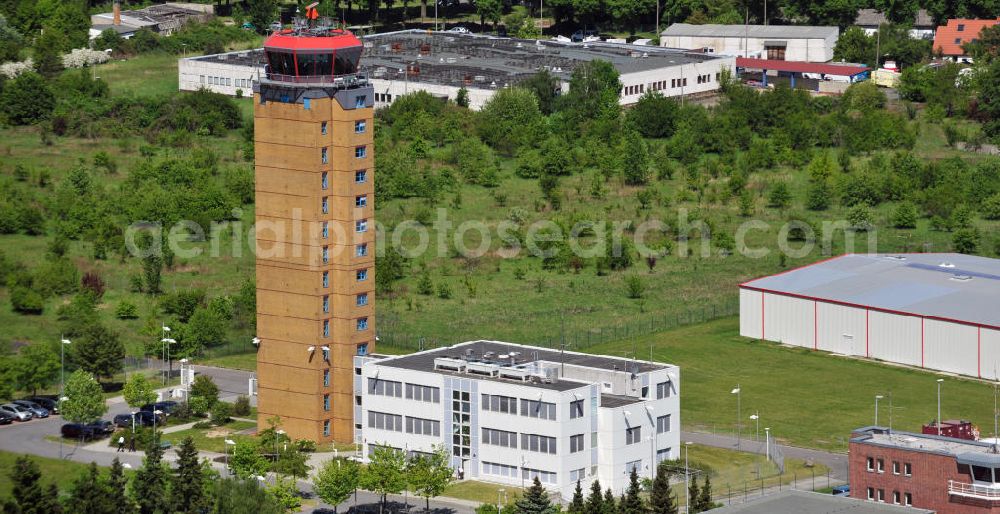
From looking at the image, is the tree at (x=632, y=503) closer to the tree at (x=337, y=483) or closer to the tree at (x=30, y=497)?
the tree at (x=337, y=483)

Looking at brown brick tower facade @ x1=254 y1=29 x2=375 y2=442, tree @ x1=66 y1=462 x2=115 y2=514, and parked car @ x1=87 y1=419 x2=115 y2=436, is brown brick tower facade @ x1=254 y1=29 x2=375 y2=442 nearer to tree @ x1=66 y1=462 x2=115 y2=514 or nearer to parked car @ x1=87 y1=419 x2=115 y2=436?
parked car @ x1=87 y1=419 x2=115 y2=436

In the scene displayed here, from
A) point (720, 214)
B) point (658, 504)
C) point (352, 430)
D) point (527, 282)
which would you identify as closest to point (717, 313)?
point (527, 282)

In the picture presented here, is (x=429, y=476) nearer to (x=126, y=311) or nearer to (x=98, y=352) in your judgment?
(x=98, y=352)

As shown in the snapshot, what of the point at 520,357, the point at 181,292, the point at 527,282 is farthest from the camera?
the point at 527,282

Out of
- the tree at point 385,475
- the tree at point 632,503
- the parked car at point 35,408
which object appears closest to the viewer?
the tree at point 632,503

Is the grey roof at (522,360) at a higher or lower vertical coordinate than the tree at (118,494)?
higher

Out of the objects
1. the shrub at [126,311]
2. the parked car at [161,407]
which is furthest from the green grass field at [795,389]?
the shrub at [126,311]

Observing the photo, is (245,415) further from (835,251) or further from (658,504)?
(835,251)
